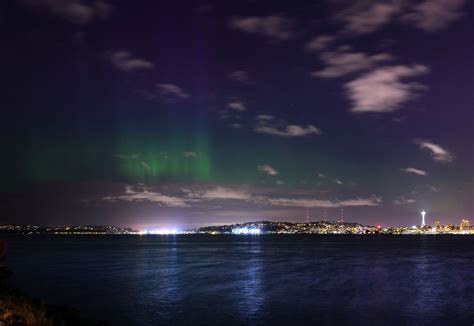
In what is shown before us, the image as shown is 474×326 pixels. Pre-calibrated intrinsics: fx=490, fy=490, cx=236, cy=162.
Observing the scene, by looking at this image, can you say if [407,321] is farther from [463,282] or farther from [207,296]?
[463,282]

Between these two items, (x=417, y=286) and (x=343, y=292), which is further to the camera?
(x=417, y=286)

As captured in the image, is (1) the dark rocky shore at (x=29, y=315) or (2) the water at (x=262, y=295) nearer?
(1) the dark rocky shore at (x=29, y=315)

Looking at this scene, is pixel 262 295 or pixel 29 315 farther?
pixel 262 295

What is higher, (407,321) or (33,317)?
(33,317)

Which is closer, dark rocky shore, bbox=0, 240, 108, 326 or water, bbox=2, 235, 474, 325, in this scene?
dark rocky shore, bbox=0, 240, 108, 326

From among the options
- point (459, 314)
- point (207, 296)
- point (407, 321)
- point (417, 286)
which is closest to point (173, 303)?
point (207, 296)

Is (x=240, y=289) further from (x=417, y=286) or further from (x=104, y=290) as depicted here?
(x=417, y=286)

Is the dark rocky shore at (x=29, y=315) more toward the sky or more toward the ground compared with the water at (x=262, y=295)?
more toward the sky

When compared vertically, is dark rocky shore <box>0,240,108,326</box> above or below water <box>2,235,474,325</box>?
above

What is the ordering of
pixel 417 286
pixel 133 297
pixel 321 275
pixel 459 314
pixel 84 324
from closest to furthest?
1. pixel 84 324
2. pixel 459 314
3. pixel 133 297
4. pixel 417 286
5. pixel 321 275

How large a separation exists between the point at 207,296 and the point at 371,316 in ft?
50.9

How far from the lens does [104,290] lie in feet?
158

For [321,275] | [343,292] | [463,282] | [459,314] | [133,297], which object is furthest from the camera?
[321,275]

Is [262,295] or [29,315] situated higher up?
[29,315]
